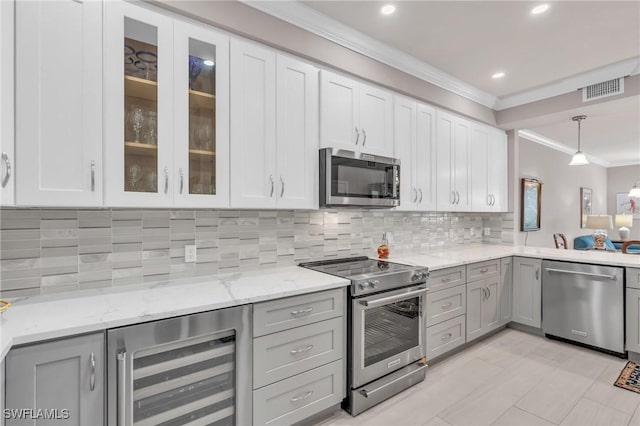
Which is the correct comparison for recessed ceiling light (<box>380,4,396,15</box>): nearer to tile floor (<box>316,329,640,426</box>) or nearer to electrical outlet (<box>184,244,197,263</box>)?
electrical outlet (<box>184,244,197,263</box>)

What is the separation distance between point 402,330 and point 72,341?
2033 millimetres

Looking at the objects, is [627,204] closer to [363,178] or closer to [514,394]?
[514,394]

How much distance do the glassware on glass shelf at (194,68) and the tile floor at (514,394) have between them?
7.39 ft

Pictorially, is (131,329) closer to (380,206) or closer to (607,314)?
(380,206)

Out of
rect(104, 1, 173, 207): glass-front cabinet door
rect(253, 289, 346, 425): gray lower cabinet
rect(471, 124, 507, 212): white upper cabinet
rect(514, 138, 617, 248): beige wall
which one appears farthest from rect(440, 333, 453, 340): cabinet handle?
rect(104, 1, 173, 207): glass-front cabinet door

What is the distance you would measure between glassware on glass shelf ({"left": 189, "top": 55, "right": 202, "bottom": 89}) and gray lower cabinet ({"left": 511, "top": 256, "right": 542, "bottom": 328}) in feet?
12.0

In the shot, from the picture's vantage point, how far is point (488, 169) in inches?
156

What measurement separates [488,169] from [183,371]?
3.89 metres

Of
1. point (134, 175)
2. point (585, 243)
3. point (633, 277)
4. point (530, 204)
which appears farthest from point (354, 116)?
point (585, 243)

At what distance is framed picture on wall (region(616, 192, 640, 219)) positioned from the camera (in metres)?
8.30

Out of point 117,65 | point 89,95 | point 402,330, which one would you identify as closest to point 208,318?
point 89,95

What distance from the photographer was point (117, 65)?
5.27ft

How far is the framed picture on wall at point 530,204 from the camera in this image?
505 centimetres

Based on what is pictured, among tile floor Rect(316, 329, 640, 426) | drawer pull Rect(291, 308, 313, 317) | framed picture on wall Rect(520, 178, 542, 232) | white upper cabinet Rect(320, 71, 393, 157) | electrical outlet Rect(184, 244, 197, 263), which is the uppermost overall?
white upper cabinet Rect(320, 71, 393, 157)
